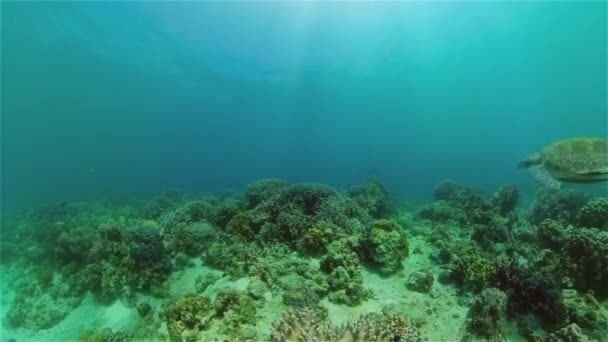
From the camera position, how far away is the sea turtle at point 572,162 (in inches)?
267

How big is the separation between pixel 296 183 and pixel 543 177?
733 cm

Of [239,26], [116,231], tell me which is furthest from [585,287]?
[239,26]

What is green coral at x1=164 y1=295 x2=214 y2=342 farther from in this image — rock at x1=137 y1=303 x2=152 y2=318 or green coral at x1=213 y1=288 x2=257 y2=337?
rock at x1=137 y1=303 x2=152 y2=318

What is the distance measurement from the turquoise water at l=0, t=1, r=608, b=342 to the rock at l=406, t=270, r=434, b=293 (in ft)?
0.17

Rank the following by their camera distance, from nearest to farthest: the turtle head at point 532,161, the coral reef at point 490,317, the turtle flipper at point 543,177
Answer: the coral reef at point 490,317 < the turtle flipper at point 543,177 < the turtle head at point 532,161

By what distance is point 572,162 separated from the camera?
714 centimetres

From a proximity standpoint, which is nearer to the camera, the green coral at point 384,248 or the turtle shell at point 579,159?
the turtle shell at point 579,159

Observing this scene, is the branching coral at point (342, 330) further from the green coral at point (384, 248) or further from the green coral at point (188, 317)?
the green coral at point (384, 248)

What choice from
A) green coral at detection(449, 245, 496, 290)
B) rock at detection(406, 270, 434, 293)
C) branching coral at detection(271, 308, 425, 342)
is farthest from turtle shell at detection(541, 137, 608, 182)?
branching coral at detection(271, 308, 425, 342)

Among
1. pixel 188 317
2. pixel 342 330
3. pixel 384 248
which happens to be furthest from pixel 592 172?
pixel 188 317

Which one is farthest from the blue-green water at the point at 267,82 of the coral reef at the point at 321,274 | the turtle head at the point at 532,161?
the turtle head at the point at 532,161

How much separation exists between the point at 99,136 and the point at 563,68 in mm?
183602

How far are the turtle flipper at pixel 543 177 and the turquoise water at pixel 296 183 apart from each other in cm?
88

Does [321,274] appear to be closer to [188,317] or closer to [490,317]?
[188,317]
